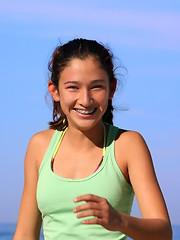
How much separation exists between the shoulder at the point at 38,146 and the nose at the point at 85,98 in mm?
548

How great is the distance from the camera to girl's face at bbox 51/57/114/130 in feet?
11.0

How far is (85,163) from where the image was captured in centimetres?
354

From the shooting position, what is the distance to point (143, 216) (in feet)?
10.8

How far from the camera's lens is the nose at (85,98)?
333 cm

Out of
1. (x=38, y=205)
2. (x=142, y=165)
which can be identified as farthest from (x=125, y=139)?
(x=38, y=205)

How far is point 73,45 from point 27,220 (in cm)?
121

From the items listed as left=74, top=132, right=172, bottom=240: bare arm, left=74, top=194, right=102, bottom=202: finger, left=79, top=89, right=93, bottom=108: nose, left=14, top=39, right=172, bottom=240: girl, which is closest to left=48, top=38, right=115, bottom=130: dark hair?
left=14, top=39, right=172, bottom=240: girl

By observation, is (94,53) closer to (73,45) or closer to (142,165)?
(73,45)

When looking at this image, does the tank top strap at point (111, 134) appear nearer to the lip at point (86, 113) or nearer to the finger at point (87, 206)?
the lip at point (86, 113)

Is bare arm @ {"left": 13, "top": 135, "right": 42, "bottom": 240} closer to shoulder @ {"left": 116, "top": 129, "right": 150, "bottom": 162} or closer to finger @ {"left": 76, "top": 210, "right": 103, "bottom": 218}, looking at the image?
shoulder @ {"left": 116, "top": 129, "right": 150, "bottom": 162}

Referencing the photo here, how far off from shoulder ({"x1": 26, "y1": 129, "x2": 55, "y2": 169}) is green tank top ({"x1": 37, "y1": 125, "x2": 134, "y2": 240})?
0.66ft

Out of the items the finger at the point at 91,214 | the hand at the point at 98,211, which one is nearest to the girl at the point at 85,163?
the hand at the point at 98,211

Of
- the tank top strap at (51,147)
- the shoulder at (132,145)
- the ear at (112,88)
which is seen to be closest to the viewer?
the shoulder at (132,145)

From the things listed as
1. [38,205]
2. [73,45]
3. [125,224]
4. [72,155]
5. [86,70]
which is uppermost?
[73,45]
